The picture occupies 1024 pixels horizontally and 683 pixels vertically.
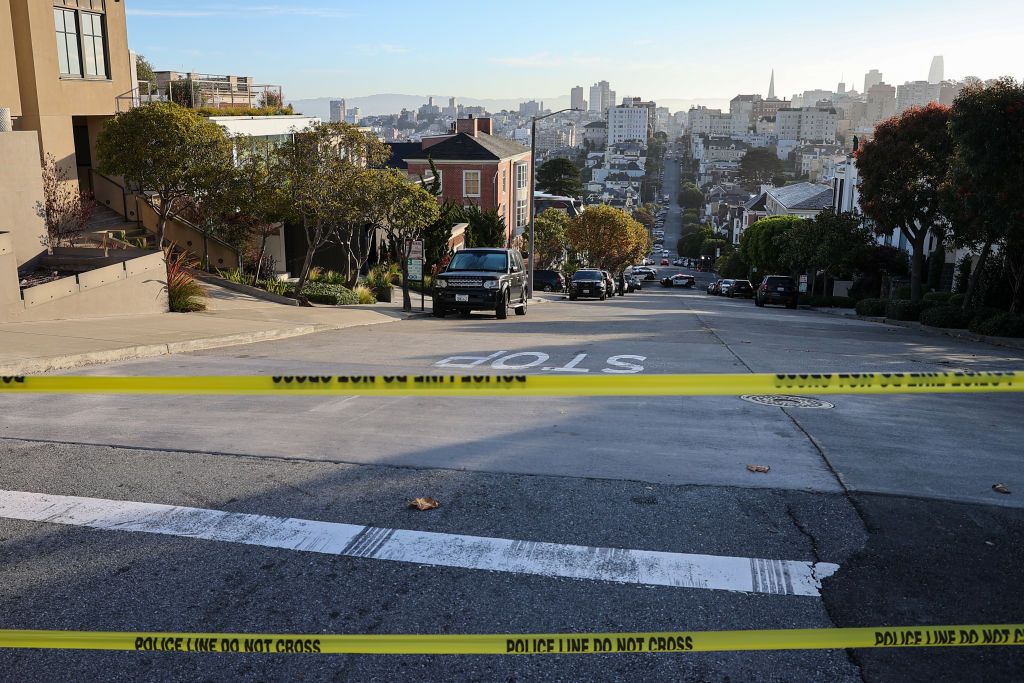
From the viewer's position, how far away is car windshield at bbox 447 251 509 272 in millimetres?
23234

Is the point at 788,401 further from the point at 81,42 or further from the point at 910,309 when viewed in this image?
the point at 81,42

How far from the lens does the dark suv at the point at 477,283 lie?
2248 cm

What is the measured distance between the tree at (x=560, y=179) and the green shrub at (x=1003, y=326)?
10839 cm

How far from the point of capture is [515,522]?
5711mm

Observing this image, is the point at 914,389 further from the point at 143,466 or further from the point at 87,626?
the point at 143,466

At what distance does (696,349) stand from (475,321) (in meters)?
7.48

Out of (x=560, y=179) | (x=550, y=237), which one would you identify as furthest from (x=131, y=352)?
(x=560, y=179)

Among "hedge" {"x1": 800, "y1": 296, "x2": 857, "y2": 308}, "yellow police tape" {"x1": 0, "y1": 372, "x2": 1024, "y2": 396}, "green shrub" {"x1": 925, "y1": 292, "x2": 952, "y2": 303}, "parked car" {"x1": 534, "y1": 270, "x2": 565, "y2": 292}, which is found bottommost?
"hedge" {"x1": 800, "y1": 296, "x2": 857, "y2": 308}

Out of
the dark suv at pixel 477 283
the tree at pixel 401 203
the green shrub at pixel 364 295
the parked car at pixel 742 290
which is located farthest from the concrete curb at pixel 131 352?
the parked car at pixel 742 290

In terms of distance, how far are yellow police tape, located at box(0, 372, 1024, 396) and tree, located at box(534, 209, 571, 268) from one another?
61566 millimetres

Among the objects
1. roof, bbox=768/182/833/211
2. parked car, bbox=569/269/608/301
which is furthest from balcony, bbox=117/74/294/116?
roof, bbox=768/182/833/211

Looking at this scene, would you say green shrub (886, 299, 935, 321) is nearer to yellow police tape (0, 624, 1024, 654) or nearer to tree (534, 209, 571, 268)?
yellow police tape (0, 624, 1024, 654)

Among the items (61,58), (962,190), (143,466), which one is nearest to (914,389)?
(143,466)

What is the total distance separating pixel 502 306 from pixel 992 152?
1172 cm
